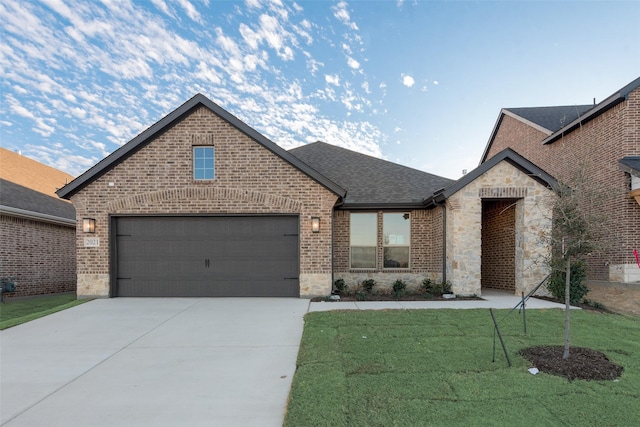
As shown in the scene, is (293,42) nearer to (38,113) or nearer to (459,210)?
(459,210)

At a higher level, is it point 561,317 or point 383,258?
point 383,258

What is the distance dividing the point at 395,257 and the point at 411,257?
54 centimetres

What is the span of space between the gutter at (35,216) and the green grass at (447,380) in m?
11.5

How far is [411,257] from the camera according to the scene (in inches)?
411

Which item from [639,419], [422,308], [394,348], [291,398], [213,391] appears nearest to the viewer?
[639,419]

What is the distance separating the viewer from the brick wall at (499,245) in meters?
10.3

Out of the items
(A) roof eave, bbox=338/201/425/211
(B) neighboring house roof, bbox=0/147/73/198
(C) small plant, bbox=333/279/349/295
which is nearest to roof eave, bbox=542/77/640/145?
(A) roof eave, bbox=338/201/425/211

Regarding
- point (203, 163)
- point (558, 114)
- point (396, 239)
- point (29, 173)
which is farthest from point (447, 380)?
point (29, 173)

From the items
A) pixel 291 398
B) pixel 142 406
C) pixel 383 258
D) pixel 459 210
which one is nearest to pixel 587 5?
pixel 459 210

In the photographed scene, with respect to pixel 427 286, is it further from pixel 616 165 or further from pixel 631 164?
pixel 616 165

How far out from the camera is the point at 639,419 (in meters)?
2.86

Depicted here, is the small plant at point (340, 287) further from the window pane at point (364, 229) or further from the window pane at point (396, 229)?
the window pane at point (396, 229)

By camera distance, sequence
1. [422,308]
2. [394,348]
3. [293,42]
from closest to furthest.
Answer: [394,348] → [422,308] → [293,42]

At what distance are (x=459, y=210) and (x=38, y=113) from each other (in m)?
18.0
